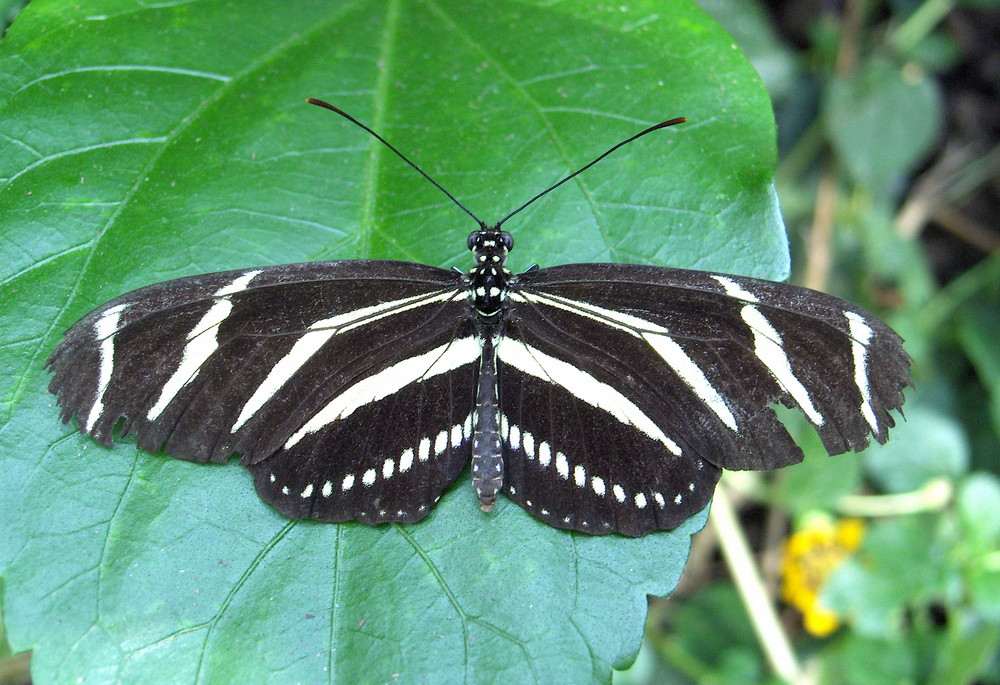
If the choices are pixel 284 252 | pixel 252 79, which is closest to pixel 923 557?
pixel 284 252

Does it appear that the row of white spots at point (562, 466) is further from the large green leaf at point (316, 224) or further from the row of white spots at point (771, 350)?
the row of white spots at point (771, 350)

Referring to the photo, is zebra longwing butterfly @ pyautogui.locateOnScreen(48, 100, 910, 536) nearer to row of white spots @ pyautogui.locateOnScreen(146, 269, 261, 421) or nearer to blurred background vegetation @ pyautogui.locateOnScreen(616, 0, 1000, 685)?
row of white spots @ pyautogui.locateOnScreen(146, 269, 261, 421)

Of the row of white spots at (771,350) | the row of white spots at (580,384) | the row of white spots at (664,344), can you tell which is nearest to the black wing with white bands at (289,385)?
the row of white spots at (580,384)

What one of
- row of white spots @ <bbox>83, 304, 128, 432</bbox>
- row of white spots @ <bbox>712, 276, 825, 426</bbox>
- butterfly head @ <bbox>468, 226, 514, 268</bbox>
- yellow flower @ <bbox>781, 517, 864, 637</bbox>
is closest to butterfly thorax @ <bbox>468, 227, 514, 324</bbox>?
butterfly head @ <bbox>468, 226, 514, 268</bbox>

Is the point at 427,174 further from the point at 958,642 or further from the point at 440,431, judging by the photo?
the point at 958,642

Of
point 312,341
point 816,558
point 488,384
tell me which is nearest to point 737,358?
point 488,384

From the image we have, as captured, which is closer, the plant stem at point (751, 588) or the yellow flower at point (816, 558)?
the plant stem at point (751, 588)
